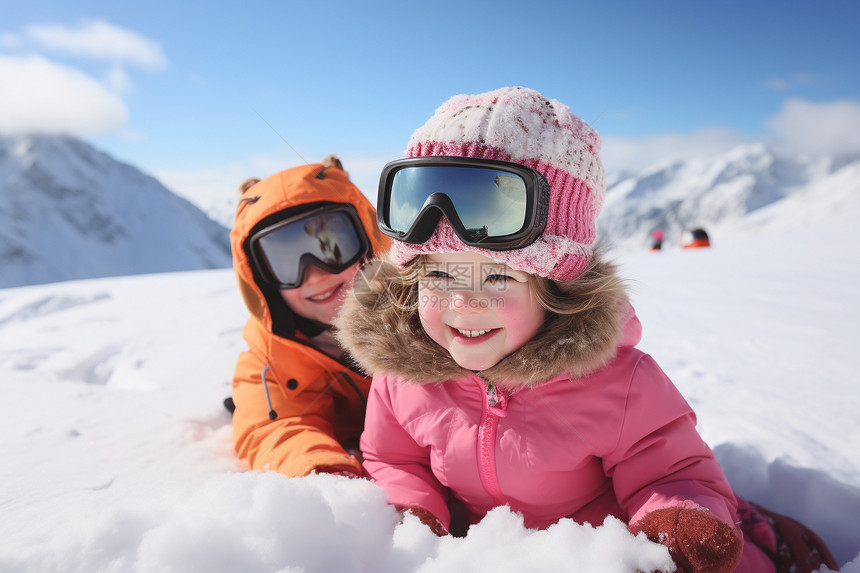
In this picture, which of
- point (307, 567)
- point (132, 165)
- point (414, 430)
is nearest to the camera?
point (307, 567)

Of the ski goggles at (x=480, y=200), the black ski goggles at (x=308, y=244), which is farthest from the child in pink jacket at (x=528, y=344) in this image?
the black ski goggles at (x=308, y=244)

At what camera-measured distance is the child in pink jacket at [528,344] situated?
3.74 ft

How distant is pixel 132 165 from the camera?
120875 millimetres

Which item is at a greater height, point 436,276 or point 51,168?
point 51,168

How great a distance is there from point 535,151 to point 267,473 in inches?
39.9

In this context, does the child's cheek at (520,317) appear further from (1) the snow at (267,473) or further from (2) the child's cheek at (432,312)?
(1) the snow at (267,473)

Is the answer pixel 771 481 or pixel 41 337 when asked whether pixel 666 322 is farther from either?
pixel 41 337

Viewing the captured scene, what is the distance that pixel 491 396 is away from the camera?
4.27 ft

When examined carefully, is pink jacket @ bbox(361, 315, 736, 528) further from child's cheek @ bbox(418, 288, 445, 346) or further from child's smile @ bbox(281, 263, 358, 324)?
child's smile @ bbox(281, 263, 358, 324)

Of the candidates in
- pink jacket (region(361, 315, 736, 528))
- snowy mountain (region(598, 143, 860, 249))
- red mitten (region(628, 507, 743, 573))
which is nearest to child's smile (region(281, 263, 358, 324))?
pink jacket (region(361, 315, 736, 528))

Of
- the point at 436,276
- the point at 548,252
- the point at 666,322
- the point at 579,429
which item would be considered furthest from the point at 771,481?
the point at 666,322

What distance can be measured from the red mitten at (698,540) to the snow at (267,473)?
0.06 meters

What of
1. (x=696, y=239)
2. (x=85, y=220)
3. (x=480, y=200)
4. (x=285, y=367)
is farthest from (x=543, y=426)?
(x=85, y=220)

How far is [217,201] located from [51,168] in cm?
5195
